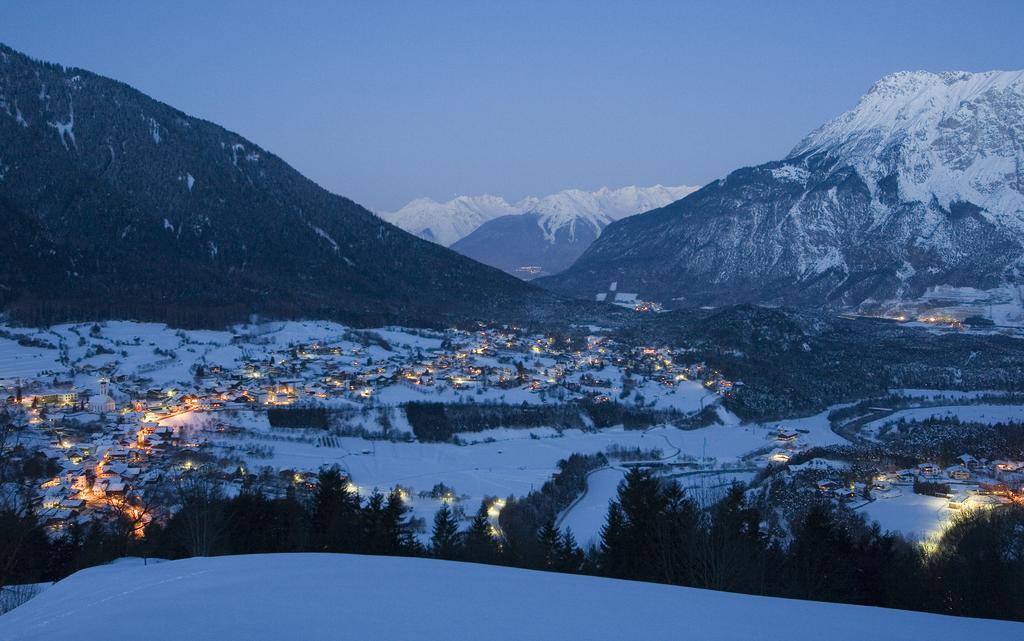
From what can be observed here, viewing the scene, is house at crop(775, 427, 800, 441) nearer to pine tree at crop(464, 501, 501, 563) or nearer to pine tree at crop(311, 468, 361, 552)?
pine tree at crop(464, 501, 501, 563)

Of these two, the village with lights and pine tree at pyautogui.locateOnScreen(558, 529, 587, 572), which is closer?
pine tree at pyautogui.locateOnScreen(558, 529, 587, 572)

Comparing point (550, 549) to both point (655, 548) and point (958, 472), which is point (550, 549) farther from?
point (958, 472)

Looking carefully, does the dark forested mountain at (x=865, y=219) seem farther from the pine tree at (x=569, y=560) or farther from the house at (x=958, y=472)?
the pine tree at (x=569, y=560)

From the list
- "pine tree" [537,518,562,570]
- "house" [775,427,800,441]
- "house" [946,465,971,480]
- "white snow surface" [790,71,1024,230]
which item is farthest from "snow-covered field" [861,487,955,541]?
"white snow surface" [790,71,1024,230]

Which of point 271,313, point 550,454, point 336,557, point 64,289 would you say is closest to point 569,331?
point 271,313

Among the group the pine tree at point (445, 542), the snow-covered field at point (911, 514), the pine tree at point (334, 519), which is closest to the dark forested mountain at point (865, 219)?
the snow-covered field at point (911, 514)

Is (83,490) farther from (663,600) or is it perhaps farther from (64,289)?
(64,289)
